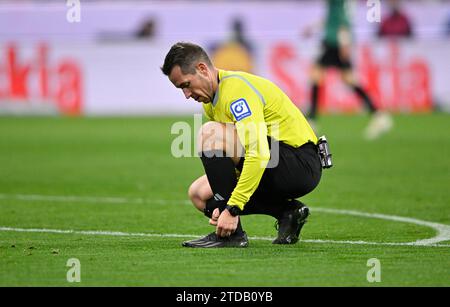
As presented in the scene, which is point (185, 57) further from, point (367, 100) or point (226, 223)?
point (367, 100)

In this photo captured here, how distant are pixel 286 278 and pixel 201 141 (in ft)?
4.75

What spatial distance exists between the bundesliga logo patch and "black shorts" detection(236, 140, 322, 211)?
49 centimetres

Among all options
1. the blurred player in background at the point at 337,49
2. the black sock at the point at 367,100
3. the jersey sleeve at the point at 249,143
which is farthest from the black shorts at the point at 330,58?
the jersey sleeve at the point at 249,143

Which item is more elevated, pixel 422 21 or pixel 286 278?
pixel 422 21

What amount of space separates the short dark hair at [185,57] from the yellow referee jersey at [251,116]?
219 millimetres

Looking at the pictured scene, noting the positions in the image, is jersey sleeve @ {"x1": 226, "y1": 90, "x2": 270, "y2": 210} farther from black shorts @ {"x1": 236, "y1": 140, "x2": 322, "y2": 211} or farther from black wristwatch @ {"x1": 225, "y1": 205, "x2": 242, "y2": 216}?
black shorts @ {"x1": 236, "y1": 140, "x2": 322, "y2": 211}

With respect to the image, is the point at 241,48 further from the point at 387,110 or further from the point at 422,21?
the point at 422,21

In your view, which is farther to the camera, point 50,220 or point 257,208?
point 50,220

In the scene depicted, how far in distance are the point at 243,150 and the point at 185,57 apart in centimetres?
77

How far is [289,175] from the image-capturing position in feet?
23.8

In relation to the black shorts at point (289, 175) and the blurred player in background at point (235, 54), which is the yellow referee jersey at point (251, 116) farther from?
the blurred player in background at point (235, 54)

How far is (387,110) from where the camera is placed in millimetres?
21672

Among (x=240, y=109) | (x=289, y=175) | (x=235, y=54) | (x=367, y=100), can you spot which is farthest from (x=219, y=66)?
(x=240, y=109)

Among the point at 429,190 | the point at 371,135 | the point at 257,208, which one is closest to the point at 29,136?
the point at 371,135
